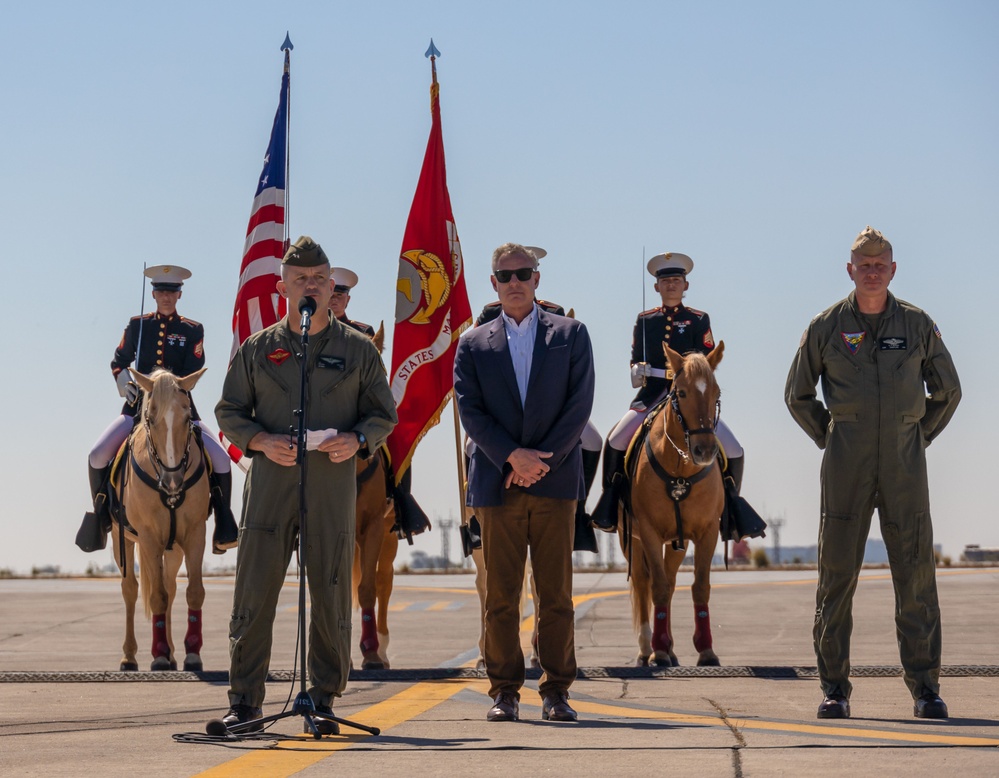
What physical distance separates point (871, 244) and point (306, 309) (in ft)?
10.0

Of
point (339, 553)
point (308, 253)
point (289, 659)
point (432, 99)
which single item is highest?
point (432, 99)

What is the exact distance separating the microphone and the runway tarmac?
6.25 ft

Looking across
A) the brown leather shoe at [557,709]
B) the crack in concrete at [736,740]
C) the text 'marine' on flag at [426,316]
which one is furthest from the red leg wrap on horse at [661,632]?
the brown leather shoe at [557,709]

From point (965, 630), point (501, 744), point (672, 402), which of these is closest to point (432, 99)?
point (672, 402)

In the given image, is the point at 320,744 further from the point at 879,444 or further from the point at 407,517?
the point at 407,517

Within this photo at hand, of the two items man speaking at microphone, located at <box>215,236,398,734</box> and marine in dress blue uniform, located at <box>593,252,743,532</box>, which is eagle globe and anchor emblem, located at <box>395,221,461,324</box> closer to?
marine in dress blue uniform, located at <box>593,252,743,532</box>

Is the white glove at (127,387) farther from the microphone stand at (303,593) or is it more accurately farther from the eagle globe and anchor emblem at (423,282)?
the microphone stand at (303,593)

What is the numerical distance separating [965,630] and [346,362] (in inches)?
358

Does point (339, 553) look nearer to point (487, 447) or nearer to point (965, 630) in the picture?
point (487, 447)

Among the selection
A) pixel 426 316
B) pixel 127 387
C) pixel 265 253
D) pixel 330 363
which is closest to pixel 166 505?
pixel 127 387

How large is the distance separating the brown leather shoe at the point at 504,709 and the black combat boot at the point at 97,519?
738 centimetres

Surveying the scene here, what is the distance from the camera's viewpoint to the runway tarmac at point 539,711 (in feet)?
20.2

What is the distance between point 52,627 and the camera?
18.4 metres

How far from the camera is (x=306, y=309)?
792 cm
